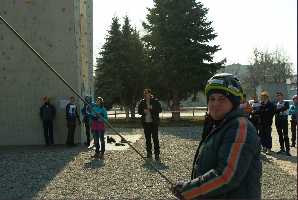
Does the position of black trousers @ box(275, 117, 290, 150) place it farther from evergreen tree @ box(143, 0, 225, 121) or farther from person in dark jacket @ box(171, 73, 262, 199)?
evergreen tree @ box(143, 0, 225, 121)

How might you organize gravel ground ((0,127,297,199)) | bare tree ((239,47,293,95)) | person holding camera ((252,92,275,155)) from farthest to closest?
bare tree ((239,47,293,95)) → person holding camera ((252,92,275,155)) → gravel ground ((0,127,297,199))

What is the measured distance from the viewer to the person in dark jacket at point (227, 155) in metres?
1.94

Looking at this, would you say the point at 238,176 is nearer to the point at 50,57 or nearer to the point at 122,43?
the point at 50,57

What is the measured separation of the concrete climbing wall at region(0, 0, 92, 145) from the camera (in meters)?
12.9

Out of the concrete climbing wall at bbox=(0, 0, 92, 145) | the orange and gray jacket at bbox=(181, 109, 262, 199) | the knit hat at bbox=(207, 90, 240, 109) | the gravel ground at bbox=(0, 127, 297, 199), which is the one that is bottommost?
the gravel ground at bbox=(0, 127, 297, 199)

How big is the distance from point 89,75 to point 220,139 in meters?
13.4

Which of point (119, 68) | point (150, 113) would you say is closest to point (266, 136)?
point (150, 113)

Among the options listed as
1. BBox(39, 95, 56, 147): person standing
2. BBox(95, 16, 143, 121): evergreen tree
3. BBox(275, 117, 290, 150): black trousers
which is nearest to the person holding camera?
BBox(275, 117, 290, 150): black trousers

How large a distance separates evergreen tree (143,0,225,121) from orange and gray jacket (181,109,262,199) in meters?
22.7

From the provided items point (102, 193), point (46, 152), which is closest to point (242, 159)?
point (102, 193)

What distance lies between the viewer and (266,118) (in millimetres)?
9898

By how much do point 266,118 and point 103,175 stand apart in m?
5.42

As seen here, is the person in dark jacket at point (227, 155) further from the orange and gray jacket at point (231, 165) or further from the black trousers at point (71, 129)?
the black trousers at point (71, 129)

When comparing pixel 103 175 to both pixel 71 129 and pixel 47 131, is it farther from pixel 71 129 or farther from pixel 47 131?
pixel 47 131
